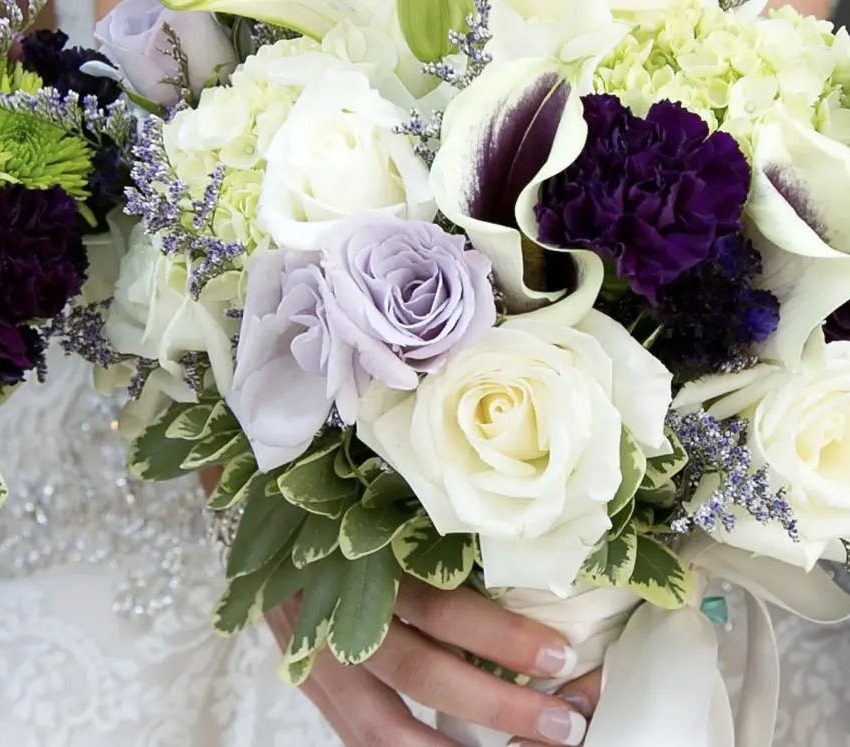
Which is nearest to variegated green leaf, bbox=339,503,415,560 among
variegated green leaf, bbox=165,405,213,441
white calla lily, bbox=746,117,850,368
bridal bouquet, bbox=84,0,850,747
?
bridal bouquet, bbox=84,0,850,747

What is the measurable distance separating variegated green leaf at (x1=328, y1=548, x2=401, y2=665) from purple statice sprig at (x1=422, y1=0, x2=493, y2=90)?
0.28m

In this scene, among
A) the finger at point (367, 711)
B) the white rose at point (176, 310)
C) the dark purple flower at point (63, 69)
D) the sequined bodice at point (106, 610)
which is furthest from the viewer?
the sequined bodice at point (106, 610)

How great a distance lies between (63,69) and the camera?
2.12ft

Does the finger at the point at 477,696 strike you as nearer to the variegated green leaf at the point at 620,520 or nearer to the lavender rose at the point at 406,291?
the variegated green leaf at the point at 620,520

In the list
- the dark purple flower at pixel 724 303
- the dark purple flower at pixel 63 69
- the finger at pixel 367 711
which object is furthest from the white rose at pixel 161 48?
the finger at pixel 367 711

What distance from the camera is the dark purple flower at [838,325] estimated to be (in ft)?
1.63

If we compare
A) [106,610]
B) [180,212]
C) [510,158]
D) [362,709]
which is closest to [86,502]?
[106,610]

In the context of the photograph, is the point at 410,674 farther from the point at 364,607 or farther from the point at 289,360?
the point at 289,360

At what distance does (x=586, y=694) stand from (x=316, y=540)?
224 millimetres

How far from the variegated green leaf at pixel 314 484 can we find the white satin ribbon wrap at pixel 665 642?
0.15 metres

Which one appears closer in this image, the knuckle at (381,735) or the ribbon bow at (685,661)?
the ribbon bow at (685,661)

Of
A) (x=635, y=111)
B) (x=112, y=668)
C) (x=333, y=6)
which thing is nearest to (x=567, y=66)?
(x=635, y=111)

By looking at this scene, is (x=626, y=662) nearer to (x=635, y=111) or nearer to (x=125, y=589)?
(x=635, y=111)

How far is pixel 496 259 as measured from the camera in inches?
18.2
